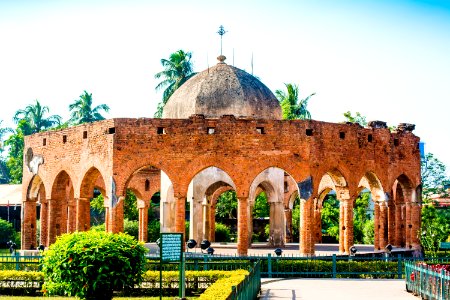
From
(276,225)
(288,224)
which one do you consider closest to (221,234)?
(288,224)

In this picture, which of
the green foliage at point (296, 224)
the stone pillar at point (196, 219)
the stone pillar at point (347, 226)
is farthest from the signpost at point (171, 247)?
the green foliage at point (296, 224)

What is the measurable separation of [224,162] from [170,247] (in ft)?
27.0

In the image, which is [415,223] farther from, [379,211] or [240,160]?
[240,160]

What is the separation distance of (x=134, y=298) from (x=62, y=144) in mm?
10062

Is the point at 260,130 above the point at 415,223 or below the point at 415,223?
above

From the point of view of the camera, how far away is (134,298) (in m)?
15.6

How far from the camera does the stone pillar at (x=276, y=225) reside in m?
25.2

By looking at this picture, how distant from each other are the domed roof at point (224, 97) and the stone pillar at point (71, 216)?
16.4ft

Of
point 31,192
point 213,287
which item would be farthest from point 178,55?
point 213,287

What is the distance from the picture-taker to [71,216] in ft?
80.9

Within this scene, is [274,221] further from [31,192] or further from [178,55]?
[178,55]

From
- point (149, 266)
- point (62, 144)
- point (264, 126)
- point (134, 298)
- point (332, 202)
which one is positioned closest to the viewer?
point (134, 298)

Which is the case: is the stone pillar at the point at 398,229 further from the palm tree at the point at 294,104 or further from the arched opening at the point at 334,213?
the palm tree at the point at 294,104

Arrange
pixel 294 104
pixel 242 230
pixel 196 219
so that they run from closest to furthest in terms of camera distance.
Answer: pixel 242 230, pixel 196 219, pixel 294 104
